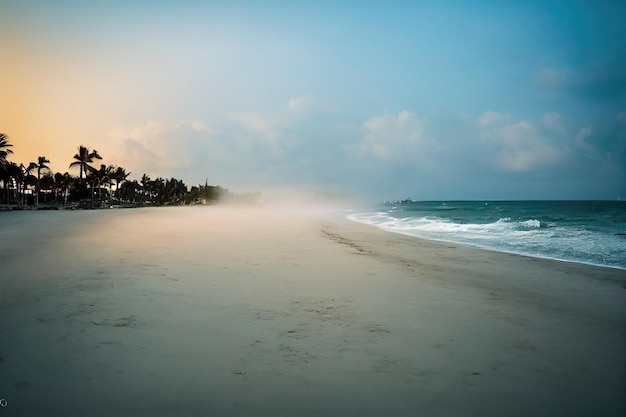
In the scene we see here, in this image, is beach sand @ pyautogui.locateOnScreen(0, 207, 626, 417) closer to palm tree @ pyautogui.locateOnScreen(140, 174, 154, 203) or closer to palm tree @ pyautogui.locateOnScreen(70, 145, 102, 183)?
palm tree @ pyautogui.locateOnScreen(70, 145, 102, 183)

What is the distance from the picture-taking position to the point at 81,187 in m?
94.4

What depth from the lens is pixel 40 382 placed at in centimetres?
351

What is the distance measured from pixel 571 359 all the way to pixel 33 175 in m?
108

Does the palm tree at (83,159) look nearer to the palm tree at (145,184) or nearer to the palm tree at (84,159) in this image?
the palm tree at (84,159)

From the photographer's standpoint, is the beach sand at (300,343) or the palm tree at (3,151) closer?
the beach sand at (300,343)

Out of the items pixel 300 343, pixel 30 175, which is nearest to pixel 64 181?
pixel 30 175

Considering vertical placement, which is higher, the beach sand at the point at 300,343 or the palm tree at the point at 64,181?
the palm tree at the point at 64,181

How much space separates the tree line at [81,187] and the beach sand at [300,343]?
64722 millimetres

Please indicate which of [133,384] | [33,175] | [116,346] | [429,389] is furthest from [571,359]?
[33,175]

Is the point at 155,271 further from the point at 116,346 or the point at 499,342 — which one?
the point at 499,342

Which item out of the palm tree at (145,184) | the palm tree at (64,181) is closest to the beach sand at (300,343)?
the palm tree at (64,181)

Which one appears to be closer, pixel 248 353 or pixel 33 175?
pixel 248 353

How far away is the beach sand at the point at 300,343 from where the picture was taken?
Result: 3.40 meters

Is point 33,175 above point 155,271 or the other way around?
above
